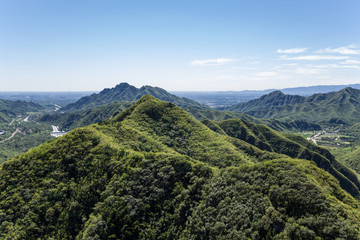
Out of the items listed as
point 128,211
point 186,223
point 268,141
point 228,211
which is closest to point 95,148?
point 128,211

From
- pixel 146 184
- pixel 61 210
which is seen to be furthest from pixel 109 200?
pixel 61 210

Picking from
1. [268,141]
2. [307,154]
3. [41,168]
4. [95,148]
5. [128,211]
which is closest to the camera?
[128,211]

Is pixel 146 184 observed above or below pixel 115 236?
above

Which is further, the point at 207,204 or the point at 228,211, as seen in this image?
the point at 207,204

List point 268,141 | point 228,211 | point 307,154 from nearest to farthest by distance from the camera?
1. point 228,211
2. point 307,154
3. point 268,141

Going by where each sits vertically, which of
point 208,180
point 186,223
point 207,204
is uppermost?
point 208,180

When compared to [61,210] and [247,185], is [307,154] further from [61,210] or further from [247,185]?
[61,210]
